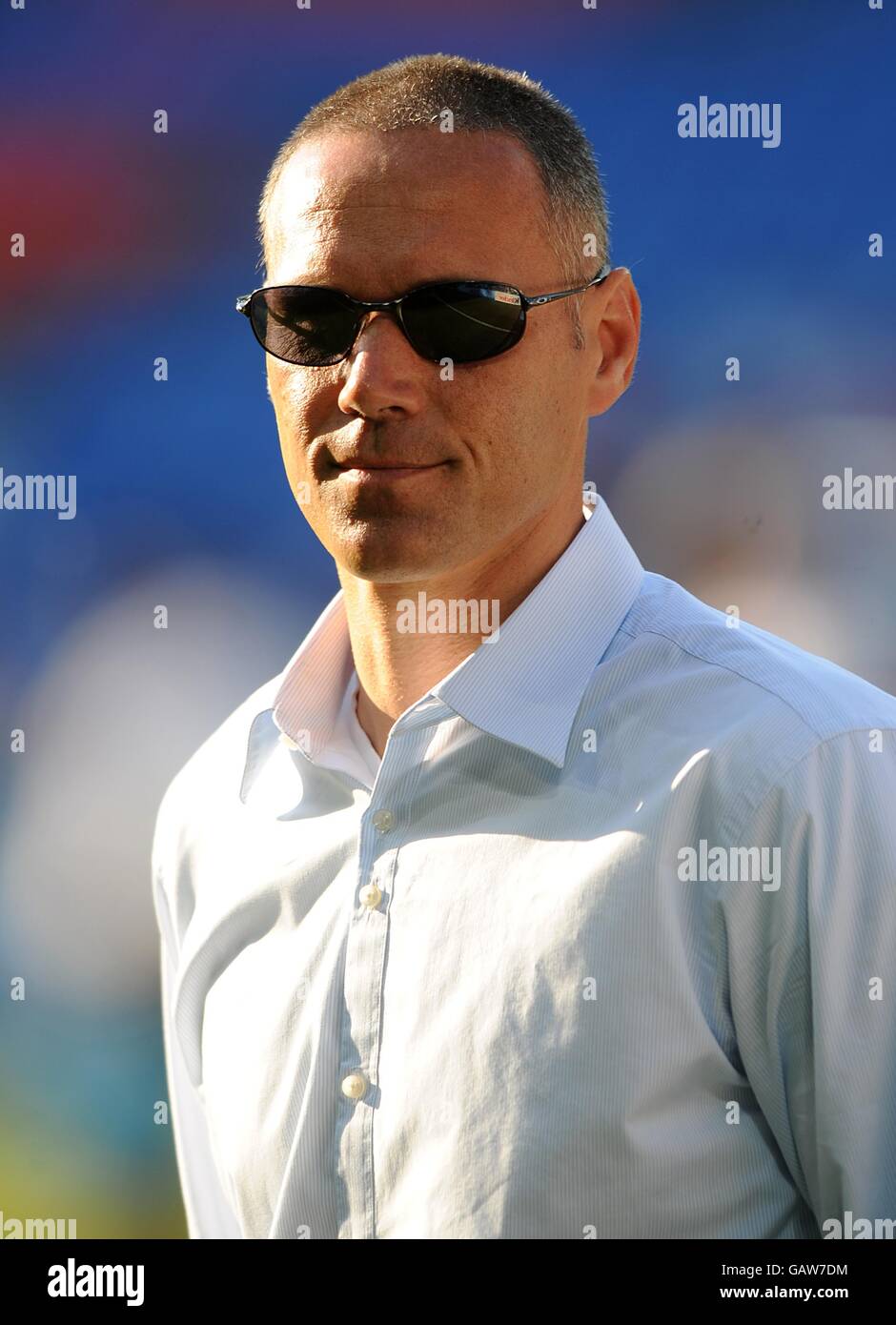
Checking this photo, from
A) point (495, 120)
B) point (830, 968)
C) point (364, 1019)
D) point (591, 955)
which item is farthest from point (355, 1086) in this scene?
point (495, 120)

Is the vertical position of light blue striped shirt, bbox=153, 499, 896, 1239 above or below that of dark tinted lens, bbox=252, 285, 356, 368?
below

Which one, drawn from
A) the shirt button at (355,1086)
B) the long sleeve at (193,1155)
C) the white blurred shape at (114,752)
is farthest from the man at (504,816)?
the white blurred shape at (114,752)

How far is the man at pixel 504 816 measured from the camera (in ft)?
4.13

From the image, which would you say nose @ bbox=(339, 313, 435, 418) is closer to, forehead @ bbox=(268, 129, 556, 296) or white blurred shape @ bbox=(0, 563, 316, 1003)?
forehead @ bbox=(268, 129, 556, 296)

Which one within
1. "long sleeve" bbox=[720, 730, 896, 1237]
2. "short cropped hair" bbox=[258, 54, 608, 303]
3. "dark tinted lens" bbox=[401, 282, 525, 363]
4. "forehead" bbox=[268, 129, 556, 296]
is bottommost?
"long sleeve" bbox=[720, 730, 896, 1237]

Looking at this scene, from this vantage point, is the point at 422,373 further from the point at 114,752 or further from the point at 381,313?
the point at 114,752

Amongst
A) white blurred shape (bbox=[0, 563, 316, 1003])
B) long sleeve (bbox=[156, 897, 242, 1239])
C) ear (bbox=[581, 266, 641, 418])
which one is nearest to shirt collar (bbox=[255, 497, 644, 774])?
A: ear (bbox=[581, 266, 641, 418])

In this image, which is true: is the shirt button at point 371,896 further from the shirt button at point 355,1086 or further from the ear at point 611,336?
the ear at point 611,336

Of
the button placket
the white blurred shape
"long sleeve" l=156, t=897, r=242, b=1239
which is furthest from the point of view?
the white blurred shape

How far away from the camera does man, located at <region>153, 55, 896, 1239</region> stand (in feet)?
4.13

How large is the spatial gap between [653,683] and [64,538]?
5.31 feet

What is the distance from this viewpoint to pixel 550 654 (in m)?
1.47

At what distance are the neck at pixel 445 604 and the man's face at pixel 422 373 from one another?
0.16ft
